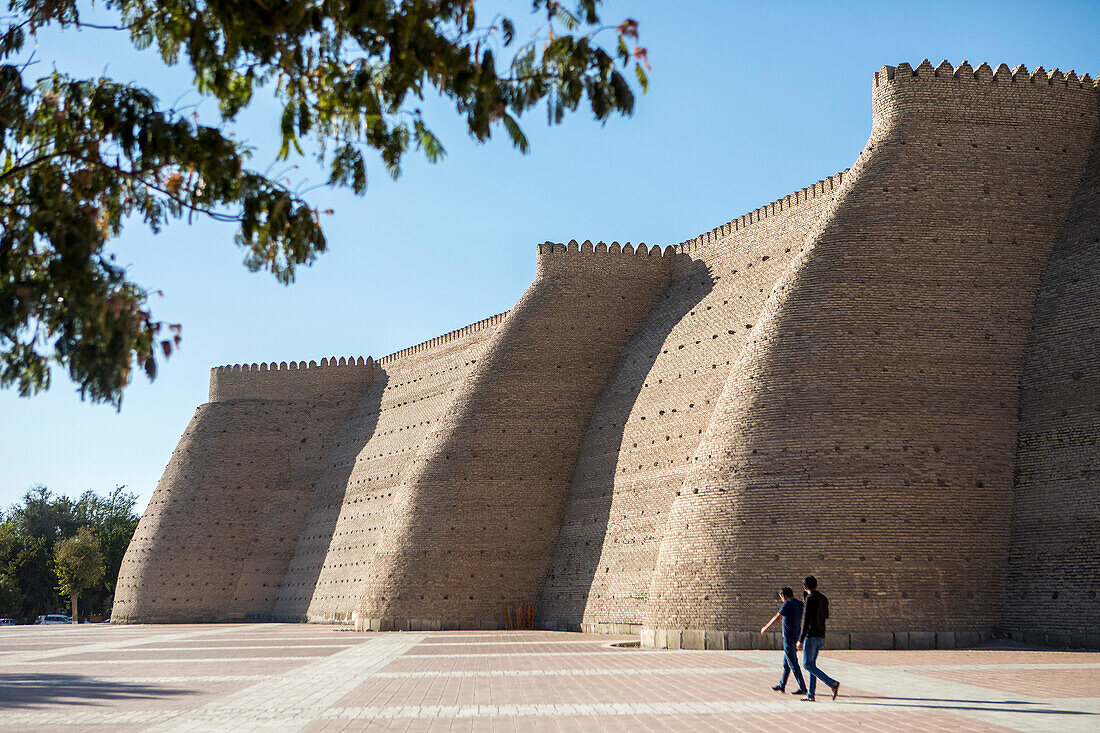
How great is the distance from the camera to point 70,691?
40.5 ft

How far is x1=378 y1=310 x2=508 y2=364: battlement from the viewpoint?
32344 millimetres

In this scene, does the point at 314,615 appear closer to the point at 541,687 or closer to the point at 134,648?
the point at 134,648

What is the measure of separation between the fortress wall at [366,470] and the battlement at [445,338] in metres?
0.03

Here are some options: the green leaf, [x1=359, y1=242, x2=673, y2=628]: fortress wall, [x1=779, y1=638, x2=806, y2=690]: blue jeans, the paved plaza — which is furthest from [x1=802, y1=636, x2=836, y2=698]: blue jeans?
[x1=359, y1=242, x2=673, y2=628]: fortress wall

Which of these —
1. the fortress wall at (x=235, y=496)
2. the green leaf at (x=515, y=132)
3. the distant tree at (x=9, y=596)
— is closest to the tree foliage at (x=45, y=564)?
the distant tree at (x=9, y=596)

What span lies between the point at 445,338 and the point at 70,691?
2374cm

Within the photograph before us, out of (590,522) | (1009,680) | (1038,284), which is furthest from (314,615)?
(1009,680)

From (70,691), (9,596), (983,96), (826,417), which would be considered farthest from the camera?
(9,596)

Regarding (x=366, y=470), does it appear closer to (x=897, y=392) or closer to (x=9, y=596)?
(x=897, y=392)

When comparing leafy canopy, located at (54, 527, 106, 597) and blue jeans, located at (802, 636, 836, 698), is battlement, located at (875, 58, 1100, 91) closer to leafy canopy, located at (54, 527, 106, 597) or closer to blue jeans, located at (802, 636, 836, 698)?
blue jeans, located at (802, 636, 836, 698)

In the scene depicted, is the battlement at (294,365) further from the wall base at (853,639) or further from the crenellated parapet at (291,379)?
the wall base at (853,639)

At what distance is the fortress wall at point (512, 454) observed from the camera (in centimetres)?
2650

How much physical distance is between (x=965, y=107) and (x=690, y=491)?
8.97 metres

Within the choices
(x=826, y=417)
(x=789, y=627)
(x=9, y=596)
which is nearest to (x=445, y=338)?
(x=826, y=417)
